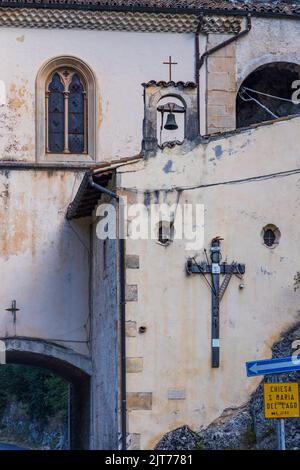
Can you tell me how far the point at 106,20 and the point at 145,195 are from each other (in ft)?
21.0

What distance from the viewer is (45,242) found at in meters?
25.2

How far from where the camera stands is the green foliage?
43594 mm

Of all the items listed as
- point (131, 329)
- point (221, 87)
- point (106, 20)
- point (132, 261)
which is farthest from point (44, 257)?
point (131, 329)

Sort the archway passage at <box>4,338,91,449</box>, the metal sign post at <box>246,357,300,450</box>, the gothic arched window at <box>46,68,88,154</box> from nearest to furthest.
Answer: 1. the metal sign post at <box>246,357,300,450</box>
2. the archway passage at <box>4,338,91,449</box>
3. the gothic arched window at <box>46,68,88,154</box>

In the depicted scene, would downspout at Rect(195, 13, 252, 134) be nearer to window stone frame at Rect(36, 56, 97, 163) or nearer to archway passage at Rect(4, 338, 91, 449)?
window stone frame at Rect(36, 56, 97, 163)

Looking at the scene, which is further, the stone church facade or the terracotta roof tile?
the terracotta roof tile

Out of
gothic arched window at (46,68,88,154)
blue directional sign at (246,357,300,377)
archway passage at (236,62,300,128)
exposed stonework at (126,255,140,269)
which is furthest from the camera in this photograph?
archway passage at (236,62,300,128)

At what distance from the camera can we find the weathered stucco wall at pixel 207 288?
20.0m

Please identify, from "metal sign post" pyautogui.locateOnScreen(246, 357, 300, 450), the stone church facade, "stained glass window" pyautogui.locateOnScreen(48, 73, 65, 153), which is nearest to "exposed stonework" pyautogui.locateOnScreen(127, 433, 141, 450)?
the stone church facade

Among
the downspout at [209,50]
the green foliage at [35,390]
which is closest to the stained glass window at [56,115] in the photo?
the downspout at [209,50]

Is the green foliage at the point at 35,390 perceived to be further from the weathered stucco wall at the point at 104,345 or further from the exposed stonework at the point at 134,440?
the exposed stonework at the point at 134,440

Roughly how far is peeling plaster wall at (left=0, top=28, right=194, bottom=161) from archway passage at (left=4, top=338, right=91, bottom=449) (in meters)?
3.34

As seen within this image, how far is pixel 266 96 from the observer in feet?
92.4

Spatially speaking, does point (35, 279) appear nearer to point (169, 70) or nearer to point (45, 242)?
point (45, 242)
